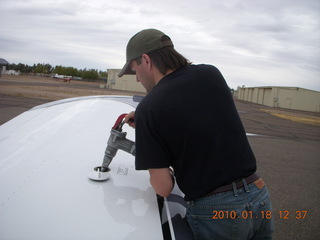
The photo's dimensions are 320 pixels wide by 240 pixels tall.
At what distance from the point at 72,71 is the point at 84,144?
123530mm

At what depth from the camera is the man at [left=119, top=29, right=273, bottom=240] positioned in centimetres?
117

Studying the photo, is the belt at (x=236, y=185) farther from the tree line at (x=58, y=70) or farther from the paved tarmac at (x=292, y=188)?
the tree line at (x=58, y=70)

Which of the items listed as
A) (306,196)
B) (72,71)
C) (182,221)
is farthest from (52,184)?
(72,71)

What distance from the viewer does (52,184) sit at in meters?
1.25

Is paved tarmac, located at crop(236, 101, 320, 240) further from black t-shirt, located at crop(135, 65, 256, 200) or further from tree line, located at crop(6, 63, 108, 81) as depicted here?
tree line, located at crop(6, 63, 108, 81)

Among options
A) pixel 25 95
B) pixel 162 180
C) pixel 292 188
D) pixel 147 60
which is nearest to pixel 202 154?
pixel 162 180

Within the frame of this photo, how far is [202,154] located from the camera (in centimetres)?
118

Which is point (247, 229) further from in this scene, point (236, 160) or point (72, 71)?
point (72, 71)

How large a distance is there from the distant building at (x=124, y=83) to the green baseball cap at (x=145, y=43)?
47781 millimetres

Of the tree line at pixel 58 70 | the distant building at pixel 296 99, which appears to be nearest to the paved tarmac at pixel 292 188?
the distant building at pixel 296 99

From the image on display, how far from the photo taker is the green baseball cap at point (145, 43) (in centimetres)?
136

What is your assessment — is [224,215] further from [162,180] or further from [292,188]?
[292,188]

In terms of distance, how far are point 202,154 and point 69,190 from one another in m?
0.65

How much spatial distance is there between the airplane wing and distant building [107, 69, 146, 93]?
4751 centimetres
